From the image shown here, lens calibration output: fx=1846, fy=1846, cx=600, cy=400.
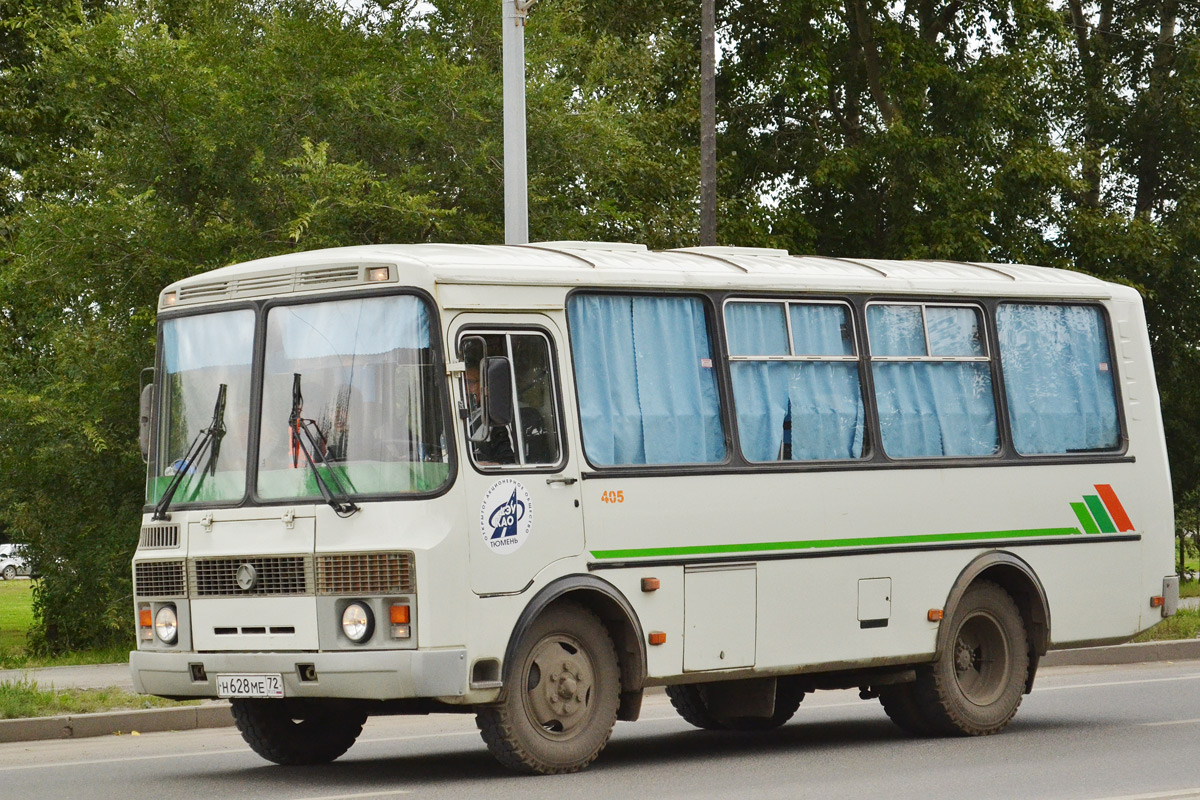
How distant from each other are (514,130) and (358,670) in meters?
8.19

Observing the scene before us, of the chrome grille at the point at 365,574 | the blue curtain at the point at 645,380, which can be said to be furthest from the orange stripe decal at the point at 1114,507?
the chrome grille at the point at 365,574

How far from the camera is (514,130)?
661 inches

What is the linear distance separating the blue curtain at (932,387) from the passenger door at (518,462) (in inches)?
109

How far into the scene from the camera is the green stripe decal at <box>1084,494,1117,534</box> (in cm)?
1325

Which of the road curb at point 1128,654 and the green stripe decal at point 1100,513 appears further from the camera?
the road curb at point 1128,654

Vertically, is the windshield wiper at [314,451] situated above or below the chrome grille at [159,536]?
above

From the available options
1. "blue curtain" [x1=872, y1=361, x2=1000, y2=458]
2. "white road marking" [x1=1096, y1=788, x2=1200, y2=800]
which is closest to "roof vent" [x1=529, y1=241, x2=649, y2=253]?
"blue curtain" [x1=872, y1=361, x2=1000, y2=458]

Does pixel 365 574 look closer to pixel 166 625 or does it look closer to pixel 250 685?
pixel 250 685

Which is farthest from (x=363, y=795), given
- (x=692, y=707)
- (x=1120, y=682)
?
(x=1120, y=682)

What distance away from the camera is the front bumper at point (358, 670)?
949 cm

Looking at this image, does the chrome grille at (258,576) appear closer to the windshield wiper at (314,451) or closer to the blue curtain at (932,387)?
the windshield wiper at (314,451)

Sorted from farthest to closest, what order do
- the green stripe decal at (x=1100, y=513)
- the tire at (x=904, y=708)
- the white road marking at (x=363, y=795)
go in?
1. the green stripe decal at (x=1100, y=513)
2. the tire at (x=904, y=708)
3. the white road marking at (x=363, y=795)

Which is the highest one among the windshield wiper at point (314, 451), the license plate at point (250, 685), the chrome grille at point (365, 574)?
the windshield wiper at point (314, 451)

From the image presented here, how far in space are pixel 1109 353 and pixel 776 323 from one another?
333cm
